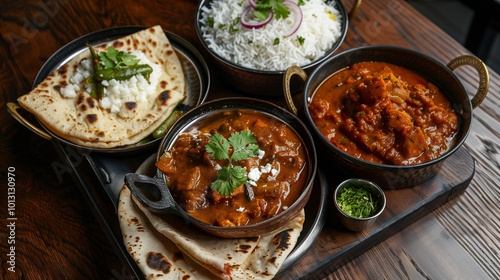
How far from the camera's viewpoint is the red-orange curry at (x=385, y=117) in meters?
2.41

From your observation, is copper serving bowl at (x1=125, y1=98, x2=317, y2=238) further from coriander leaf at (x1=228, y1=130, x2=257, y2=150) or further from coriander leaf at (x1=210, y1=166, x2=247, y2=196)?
coriander leaf at (x1=228, y1=130, x2=257, y2=150)

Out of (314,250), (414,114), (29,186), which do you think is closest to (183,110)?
(29,186)

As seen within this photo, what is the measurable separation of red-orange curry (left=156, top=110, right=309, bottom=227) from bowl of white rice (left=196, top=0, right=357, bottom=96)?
1.72ft

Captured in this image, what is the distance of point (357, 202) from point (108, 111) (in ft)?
5.66

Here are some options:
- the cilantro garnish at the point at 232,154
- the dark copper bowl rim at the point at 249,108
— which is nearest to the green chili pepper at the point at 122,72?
the dark copper bowl rim at the point at 249,108

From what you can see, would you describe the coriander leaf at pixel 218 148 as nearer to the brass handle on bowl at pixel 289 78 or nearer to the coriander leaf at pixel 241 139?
the coriander leaf at pixel 241 139

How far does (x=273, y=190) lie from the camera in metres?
2.17

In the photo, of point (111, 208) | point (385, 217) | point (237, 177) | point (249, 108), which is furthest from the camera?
point (249, 108)

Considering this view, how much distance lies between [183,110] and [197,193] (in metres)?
0.88

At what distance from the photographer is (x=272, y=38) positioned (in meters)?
3.01

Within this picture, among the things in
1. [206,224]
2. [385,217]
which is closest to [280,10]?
[385,217]

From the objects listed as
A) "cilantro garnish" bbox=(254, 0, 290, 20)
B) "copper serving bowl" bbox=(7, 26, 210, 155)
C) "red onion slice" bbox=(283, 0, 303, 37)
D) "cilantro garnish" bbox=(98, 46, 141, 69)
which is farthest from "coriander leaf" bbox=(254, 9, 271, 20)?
"cilantro garnish" bbox=(98, 46, 141, 69)

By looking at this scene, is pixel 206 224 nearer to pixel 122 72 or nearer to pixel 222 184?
pixel 222 184

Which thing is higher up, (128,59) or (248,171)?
(128,59)
